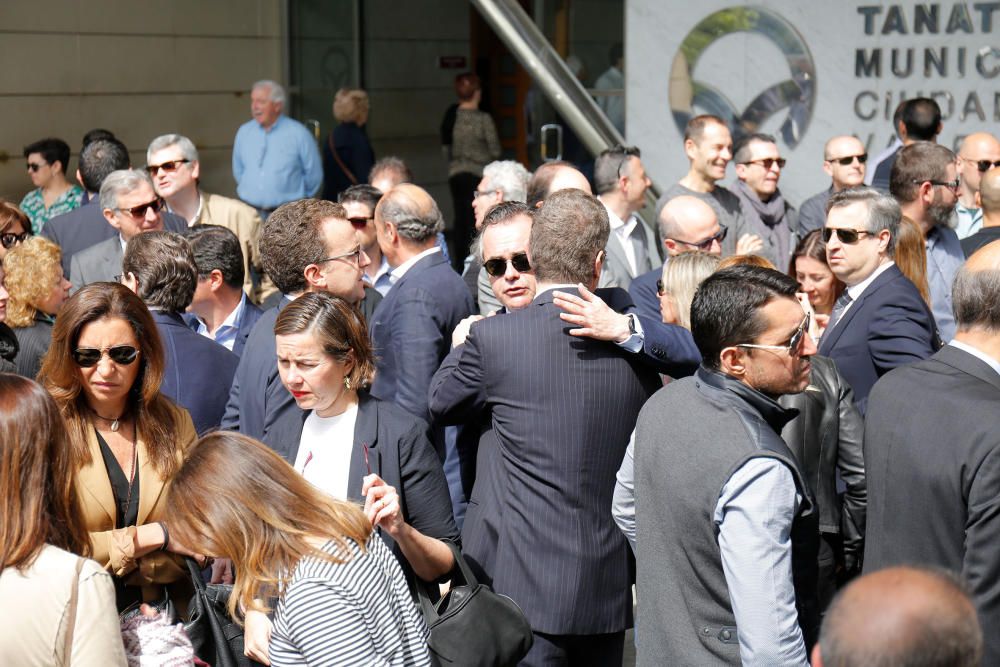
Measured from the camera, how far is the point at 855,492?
3936 mm

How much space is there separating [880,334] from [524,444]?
1712mm

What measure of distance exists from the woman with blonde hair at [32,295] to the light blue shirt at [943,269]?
13.5ft

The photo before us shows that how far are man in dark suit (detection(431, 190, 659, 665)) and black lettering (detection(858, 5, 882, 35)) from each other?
7470 mm

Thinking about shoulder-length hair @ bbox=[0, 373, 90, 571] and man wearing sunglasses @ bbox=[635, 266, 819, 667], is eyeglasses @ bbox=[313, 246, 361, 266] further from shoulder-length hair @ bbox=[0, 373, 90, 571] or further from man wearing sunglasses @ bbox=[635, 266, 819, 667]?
shoulder-length hair @ bbox=[0, 373, 90, 571]

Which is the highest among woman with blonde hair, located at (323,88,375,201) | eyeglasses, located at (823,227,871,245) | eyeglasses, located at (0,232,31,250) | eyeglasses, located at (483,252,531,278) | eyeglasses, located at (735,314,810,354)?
woman with blonde hair, located at (323,88,375,201)

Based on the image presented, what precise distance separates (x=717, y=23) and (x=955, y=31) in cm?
208

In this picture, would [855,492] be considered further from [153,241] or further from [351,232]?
[153,241]

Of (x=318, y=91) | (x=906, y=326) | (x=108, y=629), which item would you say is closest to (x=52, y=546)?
(x=108, y=629)

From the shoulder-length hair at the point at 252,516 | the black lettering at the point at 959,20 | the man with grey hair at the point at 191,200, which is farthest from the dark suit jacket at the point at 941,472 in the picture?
the black lettering at the point at 959,20

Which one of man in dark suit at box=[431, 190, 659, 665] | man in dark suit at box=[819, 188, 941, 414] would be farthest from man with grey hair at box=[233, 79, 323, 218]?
man in dark suit at box=[431, 190, 659, 665]

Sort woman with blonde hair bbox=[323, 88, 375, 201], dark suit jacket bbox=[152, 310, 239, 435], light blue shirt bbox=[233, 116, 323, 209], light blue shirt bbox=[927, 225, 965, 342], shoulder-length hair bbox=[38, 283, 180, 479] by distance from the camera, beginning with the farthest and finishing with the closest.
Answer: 1. woman with blonde hair bbox=[323, 88, 375, 201]
2. light blue shirt bbox=[233, 116, 323, 209]
3. light blue shirt bbox=[927, 225, 965, 342]
4. dark suit jacket bbox=[152, 310, 239, 435]
5. shoulder-length hair bbox=[38, 283, 180, 479]

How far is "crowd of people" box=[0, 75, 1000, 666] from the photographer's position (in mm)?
2691

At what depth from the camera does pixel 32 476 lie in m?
2.67

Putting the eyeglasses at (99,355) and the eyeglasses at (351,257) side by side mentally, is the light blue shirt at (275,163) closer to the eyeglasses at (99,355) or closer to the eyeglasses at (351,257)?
the eyeglasses at (351,257)
